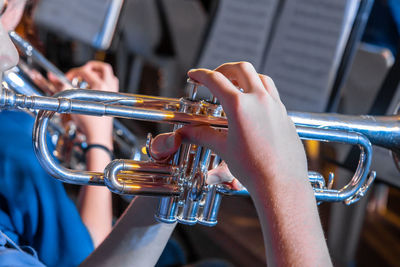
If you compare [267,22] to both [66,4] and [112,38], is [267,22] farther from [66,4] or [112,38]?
[66,4]

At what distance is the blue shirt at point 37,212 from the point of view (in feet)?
2.85

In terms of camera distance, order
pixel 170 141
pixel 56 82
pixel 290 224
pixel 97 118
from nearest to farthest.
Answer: pixel 290 224
pixel 170 141
pixel 97 118
pixel 56 82

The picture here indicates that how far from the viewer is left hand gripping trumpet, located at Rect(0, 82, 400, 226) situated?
649 mm

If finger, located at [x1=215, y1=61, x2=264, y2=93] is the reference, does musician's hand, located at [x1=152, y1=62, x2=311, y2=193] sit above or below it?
below

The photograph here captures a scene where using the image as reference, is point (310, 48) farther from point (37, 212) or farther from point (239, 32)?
point (37, 212)

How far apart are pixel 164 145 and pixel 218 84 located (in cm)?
15

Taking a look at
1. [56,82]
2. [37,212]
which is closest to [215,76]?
[37,212]

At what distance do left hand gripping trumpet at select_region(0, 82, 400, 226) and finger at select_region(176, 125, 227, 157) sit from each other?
15 mm

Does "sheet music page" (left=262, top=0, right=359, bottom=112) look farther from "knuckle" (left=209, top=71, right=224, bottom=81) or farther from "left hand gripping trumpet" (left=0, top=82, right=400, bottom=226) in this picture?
"knuckle" (left=209, top=71, right=224, bottom=81)

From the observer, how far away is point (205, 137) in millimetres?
631

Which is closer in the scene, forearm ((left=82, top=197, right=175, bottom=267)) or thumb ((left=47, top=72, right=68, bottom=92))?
forearm ((left=82, top=197, right=175, bottom=267))

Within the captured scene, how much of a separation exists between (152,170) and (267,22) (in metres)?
1.00

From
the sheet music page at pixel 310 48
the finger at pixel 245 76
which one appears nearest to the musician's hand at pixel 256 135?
the finger at pixel 245 76

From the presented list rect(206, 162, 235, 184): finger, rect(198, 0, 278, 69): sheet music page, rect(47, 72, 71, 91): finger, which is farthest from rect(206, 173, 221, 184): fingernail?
rect(198, 0, 278, 69): sheet music page
